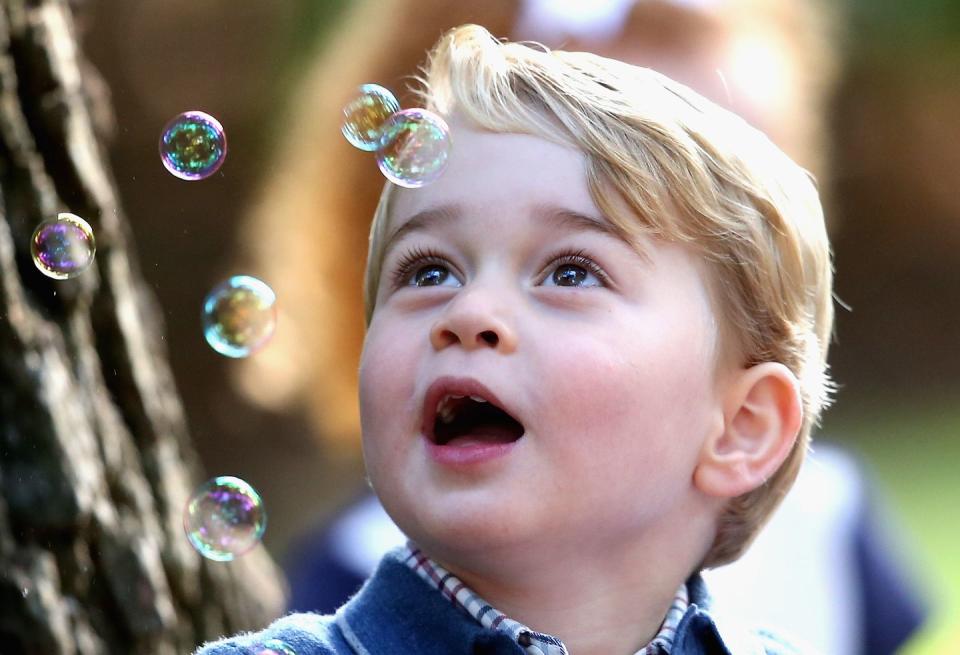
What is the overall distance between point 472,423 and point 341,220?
185 cm

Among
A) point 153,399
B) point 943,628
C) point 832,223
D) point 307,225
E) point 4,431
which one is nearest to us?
point 4,431

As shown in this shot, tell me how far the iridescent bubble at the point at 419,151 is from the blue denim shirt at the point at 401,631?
43 centimetres

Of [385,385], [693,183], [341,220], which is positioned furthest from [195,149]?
[341,220]

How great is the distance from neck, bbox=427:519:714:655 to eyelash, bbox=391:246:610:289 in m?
0.30

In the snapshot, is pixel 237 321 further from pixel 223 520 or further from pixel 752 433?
pixel 752 433

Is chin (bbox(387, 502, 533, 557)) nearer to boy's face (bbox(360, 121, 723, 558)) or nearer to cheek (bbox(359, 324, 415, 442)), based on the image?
boy's face (bbox(360, 121, 723, 558))

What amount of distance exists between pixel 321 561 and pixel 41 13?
138cm

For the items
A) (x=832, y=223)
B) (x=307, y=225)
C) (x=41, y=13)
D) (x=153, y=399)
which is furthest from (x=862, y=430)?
(x=41, y=13)

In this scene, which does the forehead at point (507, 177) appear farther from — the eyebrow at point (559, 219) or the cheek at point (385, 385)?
the cheek at point (385, 385)

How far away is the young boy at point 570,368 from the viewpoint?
1340 millimetres

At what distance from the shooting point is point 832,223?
16.7ft

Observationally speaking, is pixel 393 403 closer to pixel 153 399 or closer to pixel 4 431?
pixel 4 431

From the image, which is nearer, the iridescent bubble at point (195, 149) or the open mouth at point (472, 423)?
the open mouth at point (472, 423)

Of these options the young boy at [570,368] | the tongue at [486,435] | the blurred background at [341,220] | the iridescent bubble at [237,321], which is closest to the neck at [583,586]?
the young boy at [570,368]
